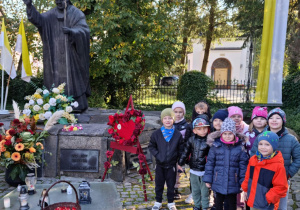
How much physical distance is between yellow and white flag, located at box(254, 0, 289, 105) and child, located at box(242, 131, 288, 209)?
5.59 m

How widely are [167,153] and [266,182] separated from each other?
134cm

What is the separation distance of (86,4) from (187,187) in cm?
797

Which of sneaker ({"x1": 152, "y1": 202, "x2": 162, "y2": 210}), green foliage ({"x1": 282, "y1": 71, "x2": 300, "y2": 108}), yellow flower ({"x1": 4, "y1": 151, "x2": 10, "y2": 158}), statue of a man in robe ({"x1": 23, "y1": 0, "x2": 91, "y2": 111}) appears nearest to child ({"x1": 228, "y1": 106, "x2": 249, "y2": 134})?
sneaker ({"x1": 152, "y1": 202, "x2": 162, "y2": 210})

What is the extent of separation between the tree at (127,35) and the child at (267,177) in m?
7.87

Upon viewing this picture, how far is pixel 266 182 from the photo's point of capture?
2.98 m

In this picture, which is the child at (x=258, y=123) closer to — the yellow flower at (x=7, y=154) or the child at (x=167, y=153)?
the child at (x=167, y=153)

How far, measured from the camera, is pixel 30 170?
4922 mm

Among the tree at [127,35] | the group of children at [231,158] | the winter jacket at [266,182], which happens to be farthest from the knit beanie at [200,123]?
the tree at [127,35]

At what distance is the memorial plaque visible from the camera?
5.02 metres

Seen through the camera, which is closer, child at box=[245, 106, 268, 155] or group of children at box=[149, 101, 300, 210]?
group of children at box=[149, 101, 300, 210]

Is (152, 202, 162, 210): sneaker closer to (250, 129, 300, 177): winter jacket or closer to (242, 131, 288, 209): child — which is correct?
(242, 131, 288, 209): child

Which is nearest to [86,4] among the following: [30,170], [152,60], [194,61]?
[152,60]

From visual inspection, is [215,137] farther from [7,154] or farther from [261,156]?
[7,154]

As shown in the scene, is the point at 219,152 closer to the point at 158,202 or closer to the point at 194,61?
the point at 158,202
